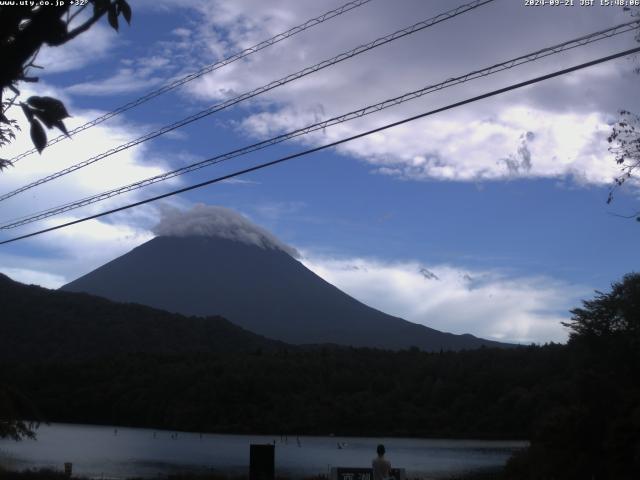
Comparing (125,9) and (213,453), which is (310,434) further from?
(125,9)

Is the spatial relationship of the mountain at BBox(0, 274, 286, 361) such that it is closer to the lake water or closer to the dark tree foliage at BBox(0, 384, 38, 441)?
the lake water

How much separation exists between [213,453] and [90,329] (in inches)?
2581

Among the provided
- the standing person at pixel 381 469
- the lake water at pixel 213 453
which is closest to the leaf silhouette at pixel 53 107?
the standing person at pixel 381 469

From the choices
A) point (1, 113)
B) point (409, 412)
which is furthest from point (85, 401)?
point (1, 113)

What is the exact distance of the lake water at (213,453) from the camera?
4634cm

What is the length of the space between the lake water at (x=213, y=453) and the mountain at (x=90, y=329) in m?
22.1

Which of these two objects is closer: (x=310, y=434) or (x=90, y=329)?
(x=310, y=434)

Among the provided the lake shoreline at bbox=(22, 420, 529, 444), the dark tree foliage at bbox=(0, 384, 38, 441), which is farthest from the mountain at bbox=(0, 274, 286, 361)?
the dark tree foliage at bbox=(0, 384, 38, 441)

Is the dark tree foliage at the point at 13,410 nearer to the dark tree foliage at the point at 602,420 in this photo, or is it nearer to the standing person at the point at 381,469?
the standing person at the point at 381,469

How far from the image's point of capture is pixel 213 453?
64125mm

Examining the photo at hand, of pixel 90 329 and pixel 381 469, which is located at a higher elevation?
pixel 90 329

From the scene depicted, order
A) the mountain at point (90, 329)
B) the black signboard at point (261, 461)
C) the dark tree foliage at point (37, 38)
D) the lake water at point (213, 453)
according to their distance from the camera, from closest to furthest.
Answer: the dark tree foliage at point (37, 38)
the black signboard at point (261, 461)
the lake water at point (213, 453)
the mountain at point (90, 329)

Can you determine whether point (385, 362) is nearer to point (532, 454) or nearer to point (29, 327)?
point (29, 327)

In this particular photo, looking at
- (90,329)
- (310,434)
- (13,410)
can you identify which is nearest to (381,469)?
(13,410)
